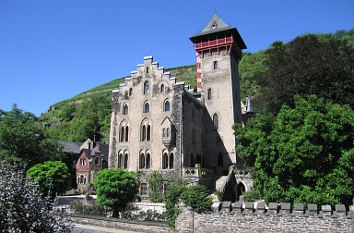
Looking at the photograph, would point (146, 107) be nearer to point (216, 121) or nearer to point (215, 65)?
point (216, 121)

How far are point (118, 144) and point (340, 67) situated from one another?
90.4ft

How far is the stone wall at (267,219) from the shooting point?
11.7 m

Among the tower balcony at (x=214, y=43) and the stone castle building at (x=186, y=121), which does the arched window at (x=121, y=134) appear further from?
the tower balcony at (x=214, y=43)

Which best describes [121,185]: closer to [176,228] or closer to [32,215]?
[176,228]

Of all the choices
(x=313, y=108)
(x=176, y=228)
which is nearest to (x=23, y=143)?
(x=176, y=228)

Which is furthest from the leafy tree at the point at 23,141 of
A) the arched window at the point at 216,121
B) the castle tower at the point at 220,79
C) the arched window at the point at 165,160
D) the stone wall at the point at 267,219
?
the stone wall at the point at 267,219

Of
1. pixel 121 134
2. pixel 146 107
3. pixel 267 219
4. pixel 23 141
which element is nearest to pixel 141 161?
pixel 121 134

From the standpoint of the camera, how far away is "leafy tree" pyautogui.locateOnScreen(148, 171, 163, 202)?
3528cm

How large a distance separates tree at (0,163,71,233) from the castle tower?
35615 mm

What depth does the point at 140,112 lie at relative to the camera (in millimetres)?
39781

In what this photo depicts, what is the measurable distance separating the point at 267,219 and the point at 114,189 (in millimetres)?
13639

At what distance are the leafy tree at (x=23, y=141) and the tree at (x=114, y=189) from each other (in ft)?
64.0

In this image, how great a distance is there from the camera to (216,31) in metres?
44.5

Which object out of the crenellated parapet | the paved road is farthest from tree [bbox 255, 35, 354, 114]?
the paved road
